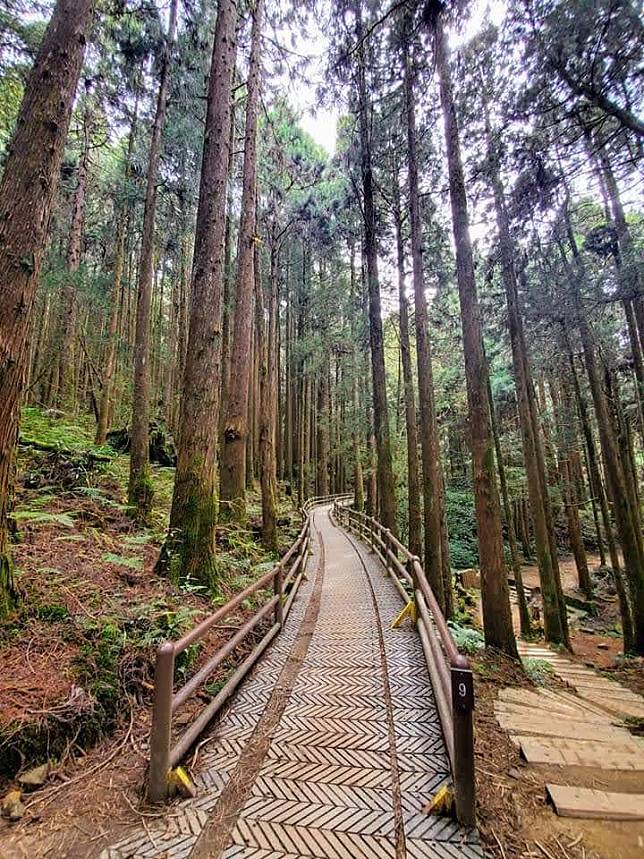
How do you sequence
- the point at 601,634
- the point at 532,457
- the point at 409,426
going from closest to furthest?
the point at 532,457
the point at 409,426
the point at 601,634

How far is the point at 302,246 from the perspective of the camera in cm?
2453

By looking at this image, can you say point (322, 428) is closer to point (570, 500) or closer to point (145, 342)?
point (570, 500)

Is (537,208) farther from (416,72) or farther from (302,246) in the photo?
(302,246)

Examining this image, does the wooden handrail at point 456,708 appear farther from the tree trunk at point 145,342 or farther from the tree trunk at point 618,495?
the tree trunk at point 618,495

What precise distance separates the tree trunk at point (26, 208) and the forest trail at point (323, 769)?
2.16 m

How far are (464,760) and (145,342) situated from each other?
30.0 feet

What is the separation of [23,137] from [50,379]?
52.0ft

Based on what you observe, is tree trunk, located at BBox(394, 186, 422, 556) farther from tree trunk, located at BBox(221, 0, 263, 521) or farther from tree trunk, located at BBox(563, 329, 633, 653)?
tree trunk, located at BBox(563, 329, 633, 653)

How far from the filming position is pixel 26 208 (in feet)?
11.0

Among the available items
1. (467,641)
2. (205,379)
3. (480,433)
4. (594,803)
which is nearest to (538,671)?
(467,641)

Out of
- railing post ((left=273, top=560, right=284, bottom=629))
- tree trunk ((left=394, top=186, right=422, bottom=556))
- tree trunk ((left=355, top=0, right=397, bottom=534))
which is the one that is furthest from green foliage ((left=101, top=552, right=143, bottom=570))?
tree trunk ((left=355, top=0, right=397, bottom=534))

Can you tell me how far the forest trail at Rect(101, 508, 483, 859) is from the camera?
1.95 metres

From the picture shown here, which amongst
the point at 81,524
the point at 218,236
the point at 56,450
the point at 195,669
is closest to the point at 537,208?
the point at 218,236

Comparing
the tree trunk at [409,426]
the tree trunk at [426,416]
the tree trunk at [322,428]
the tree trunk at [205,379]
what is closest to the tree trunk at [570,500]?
the tree trunk at [409,426]
